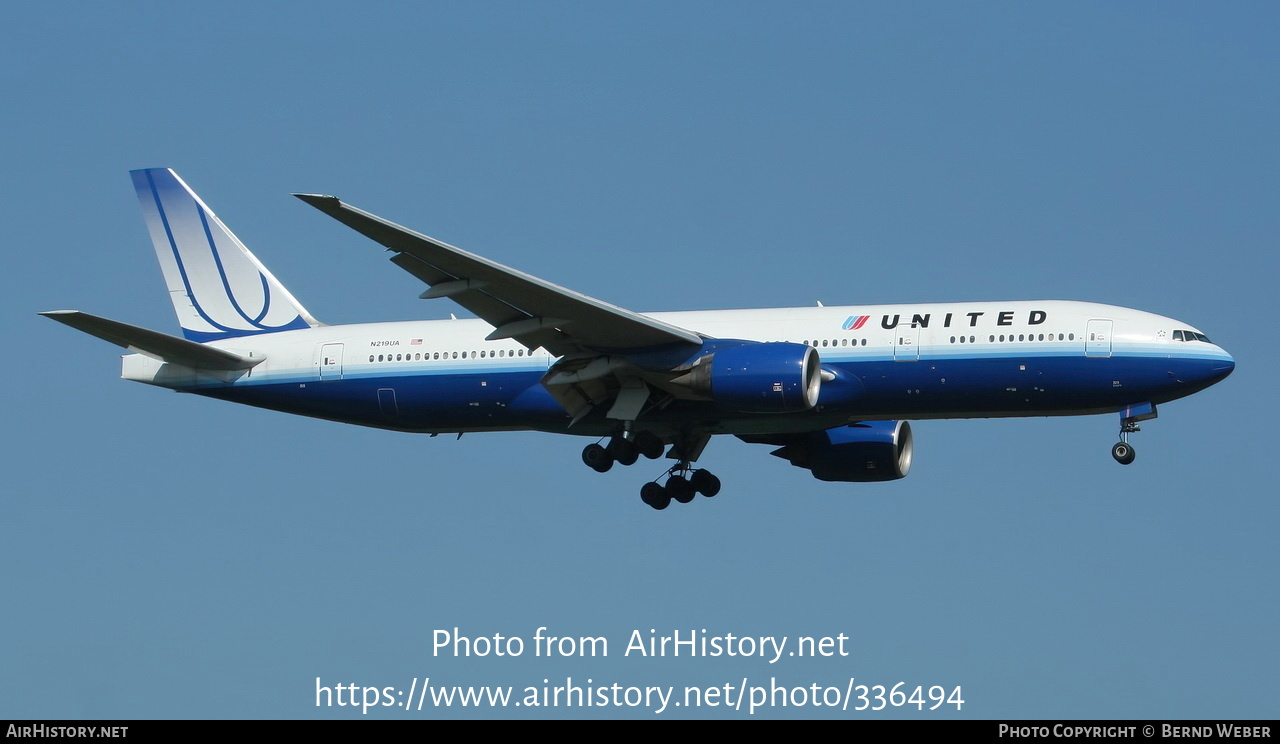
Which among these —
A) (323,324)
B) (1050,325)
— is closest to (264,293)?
(323,324)

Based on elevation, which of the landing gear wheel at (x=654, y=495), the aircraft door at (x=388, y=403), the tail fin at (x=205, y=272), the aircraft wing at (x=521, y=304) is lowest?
the landing gear wheel at (x=654, y=495)

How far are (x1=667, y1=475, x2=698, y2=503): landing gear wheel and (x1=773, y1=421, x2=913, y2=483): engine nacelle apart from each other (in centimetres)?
303

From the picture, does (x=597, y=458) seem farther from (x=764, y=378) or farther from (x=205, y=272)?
(x=205, y=272)

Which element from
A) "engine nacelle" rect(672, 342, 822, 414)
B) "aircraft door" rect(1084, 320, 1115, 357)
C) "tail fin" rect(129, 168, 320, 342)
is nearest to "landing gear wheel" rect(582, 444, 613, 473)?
"engine nacelle" rect(672, 342, 822, 414)

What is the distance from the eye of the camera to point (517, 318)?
38.8 metres

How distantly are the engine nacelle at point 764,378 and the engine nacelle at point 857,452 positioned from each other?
572 centimetres

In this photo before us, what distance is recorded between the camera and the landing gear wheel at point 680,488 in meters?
43.0

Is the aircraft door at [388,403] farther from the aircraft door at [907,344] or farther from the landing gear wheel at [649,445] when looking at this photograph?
the aircraft door at [907,344]

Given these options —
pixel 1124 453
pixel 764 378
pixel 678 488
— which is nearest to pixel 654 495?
pixel 678 488

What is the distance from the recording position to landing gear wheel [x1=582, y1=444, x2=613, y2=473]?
135 ft

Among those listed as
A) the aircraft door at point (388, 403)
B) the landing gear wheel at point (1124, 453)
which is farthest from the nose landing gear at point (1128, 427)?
the aircraft door at point (388, 403)

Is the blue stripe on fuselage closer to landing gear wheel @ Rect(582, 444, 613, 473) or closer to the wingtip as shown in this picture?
landing gear wheel @ Rect(582, 444, 613, 473)

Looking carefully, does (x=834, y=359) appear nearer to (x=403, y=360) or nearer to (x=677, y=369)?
(x=677, y=369)

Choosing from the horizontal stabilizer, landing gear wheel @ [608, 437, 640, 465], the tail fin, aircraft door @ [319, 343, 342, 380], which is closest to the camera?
the horizontal stabilizer
